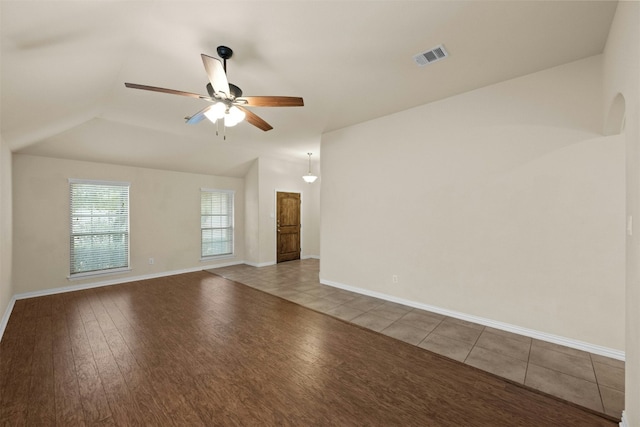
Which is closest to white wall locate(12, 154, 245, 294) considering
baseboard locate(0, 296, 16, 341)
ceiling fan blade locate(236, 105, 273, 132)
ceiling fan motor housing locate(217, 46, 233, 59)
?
baseboard locate(0, 296, 16, 341)

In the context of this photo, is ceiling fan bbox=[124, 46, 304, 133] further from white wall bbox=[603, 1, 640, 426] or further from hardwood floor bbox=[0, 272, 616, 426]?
hardwood floor bbox=[0, 272, 616, 426]

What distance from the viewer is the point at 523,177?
3.02 meters

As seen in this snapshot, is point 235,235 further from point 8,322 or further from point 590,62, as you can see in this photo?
point 590,62

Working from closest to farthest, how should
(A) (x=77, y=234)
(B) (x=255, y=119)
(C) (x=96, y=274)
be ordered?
(B) (x=255, y=119) < (A) (x=77, y=234) < (C) (x=96, y=274)

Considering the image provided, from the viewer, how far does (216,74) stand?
2.08m

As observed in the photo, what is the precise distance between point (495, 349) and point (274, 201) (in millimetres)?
5742

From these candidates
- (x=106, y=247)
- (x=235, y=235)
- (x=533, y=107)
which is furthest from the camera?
(x=235, y=235)

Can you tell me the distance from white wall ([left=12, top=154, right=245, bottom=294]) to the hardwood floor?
1.24 meters

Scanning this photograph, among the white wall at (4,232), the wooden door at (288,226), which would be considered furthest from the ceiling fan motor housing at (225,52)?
the wooden door at (288,226)

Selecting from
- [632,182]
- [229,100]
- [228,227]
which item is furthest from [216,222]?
[632,182]

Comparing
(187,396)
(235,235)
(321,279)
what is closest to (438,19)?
(187,396)

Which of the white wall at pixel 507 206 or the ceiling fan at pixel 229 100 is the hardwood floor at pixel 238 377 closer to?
the white wall at pixel 507 206

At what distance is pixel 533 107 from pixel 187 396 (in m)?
4.46

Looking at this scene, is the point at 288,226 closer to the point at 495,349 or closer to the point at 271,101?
the point at 271,101
